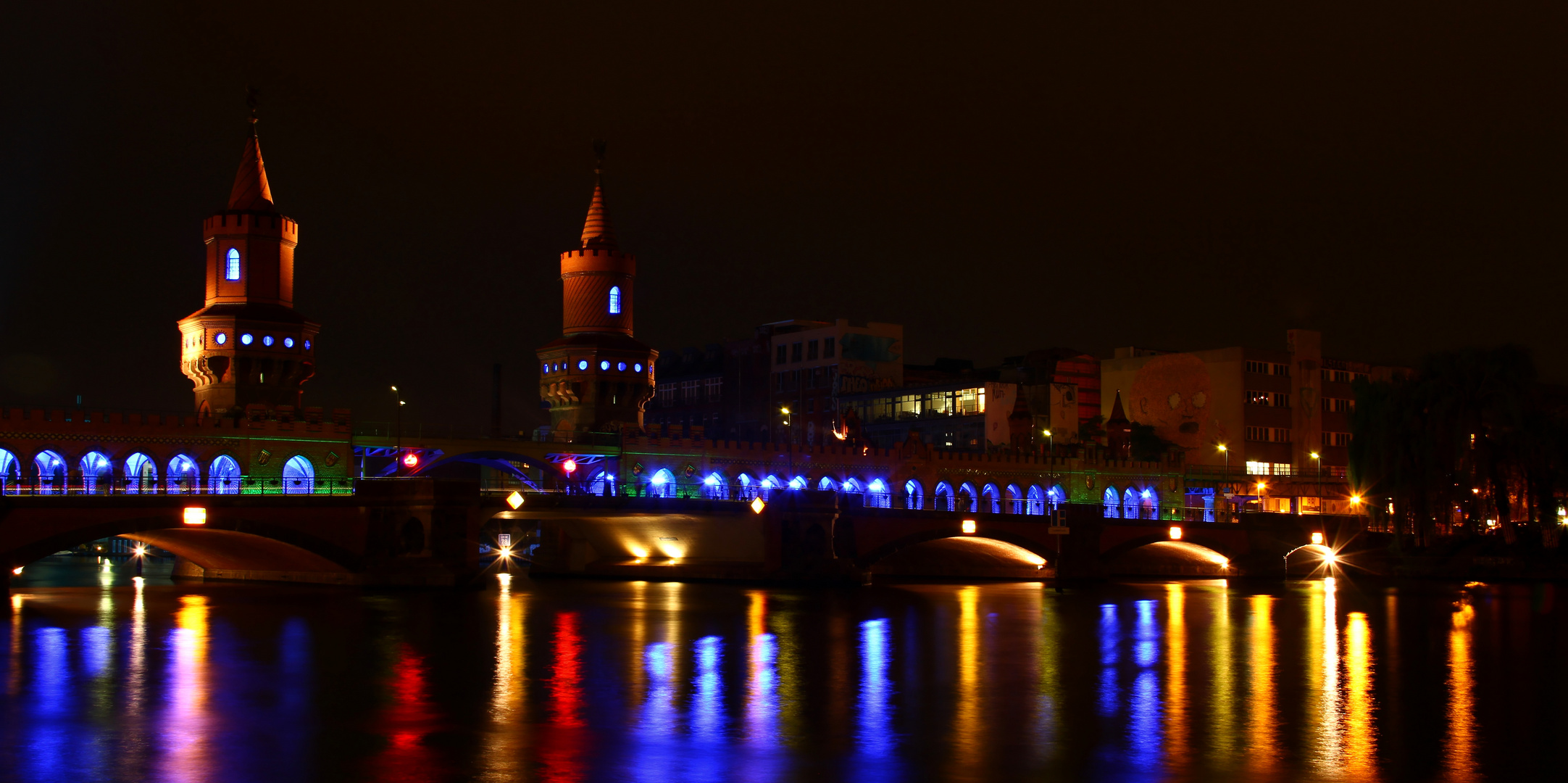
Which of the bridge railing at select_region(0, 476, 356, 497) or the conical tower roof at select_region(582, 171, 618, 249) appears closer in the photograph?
the bridge railing at select_region(0, 476, 356, 497)

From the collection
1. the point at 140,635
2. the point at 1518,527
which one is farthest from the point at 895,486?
the point at 140,635

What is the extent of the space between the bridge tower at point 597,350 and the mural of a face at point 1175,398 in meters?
64.9

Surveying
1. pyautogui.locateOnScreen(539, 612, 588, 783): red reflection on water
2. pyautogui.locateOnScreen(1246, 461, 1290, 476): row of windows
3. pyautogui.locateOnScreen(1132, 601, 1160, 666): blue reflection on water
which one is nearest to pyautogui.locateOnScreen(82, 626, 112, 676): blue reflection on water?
pyautogui.locateOnScreen(539, 612, 588, 783): red reflection on water

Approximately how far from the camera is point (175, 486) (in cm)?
7431

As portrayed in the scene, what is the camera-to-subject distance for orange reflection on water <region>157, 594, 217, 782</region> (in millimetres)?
26047

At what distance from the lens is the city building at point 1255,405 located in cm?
14162

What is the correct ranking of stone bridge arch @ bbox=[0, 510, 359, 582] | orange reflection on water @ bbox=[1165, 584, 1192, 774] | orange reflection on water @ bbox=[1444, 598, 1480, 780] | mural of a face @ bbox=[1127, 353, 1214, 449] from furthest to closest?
mural of a face @ bbox=[1127, 353, 1214, 449] < stone bridge arch @ bbox=[0, 510, 359, 582] < orange reflection on water @ bbox=[1165, 584, 1192, 774] < orange reflection on water @ bbox=[1444, 598, 1480, 780]

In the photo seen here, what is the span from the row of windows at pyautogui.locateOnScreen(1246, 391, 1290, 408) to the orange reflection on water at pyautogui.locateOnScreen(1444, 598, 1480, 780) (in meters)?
83.2

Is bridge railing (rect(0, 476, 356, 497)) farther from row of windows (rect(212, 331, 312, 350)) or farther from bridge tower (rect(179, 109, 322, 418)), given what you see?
row of windows (rect(212, 331, 312, 350))

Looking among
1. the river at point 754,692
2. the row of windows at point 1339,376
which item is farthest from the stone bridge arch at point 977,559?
the row of windows at point 1339,376

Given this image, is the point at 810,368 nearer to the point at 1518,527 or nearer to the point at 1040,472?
the point at 1040,472

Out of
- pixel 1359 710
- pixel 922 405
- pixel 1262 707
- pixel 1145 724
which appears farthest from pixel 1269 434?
pixel 1145 724

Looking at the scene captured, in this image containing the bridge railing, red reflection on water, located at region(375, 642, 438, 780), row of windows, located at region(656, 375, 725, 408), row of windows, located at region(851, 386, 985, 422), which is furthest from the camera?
row of windows, located at region(656, 375, 725, 408)

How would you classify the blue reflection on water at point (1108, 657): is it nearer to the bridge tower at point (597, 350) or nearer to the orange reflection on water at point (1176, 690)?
the orange reflection on water at point (1176, 690)
